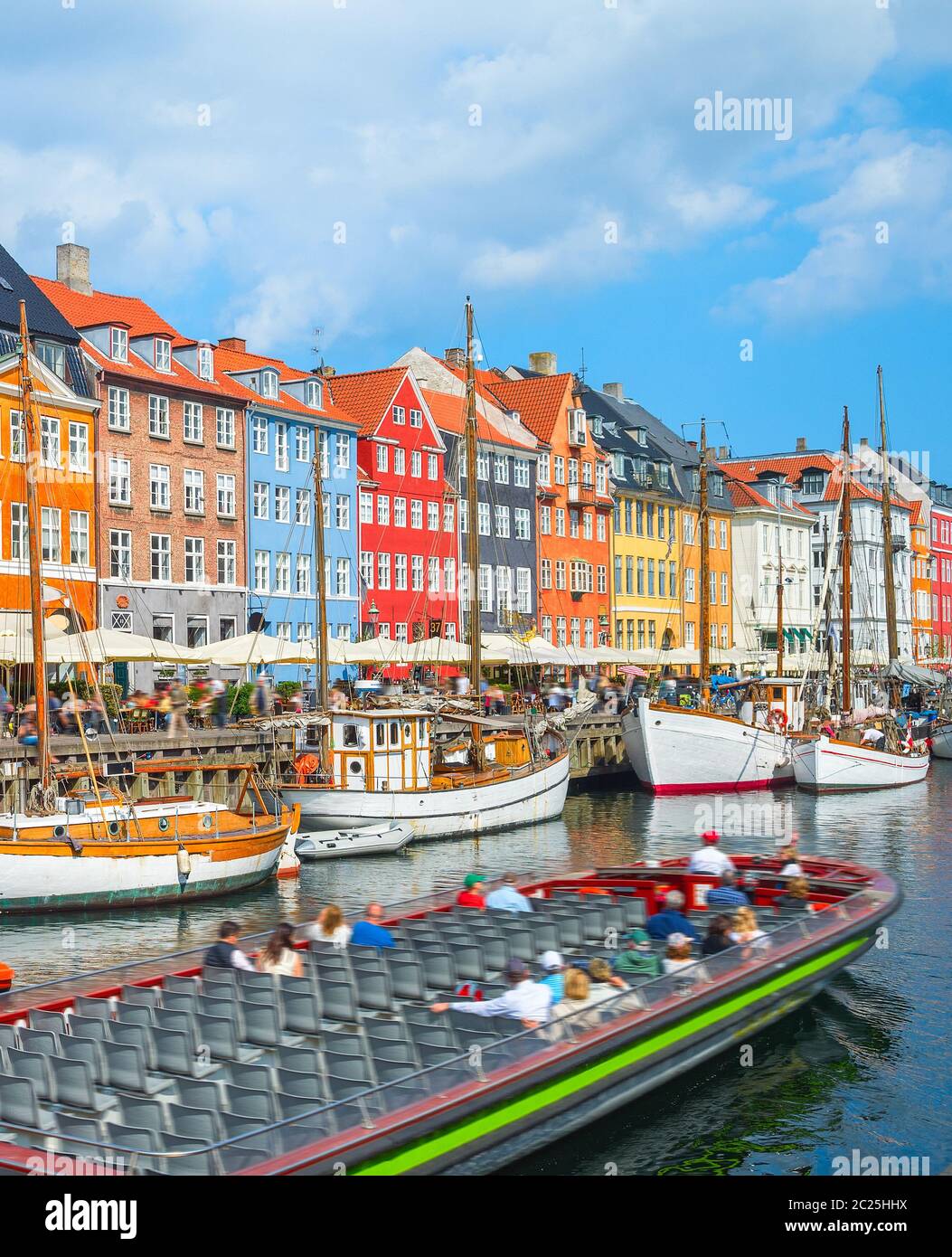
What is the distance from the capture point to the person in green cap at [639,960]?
1470 cm

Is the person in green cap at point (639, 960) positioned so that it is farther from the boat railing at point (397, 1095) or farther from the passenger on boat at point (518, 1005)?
the passenger on boat at point (518, 1005)

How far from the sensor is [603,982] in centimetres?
1405

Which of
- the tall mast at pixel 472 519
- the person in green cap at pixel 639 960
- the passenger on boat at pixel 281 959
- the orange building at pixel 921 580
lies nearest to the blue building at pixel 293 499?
the tall mast at pixel 472 519

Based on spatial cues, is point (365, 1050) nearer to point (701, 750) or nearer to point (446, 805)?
point (446, 805)

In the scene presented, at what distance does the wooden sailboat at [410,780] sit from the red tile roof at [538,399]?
31663mm


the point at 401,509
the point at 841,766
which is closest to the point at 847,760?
the point at 841,766

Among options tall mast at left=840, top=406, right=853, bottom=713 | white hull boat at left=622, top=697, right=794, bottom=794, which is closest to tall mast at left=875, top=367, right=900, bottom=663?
tall mast at left=840, top=406, right=853, bottom=713

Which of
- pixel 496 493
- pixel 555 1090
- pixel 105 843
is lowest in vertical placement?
pixel 555 1090

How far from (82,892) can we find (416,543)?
38449 mm

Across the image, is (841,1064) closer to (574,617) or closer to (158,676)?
(158,676)

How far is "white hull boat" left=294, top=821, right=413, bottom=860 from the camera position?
104ft

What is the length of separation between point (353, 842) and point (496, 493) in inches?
1438

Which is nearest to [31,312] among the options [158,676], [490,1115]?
[158,676]

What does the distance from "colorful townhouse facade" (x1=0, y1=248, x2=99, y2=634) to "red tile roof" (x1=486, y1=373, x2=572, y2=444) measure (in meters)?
29.2
